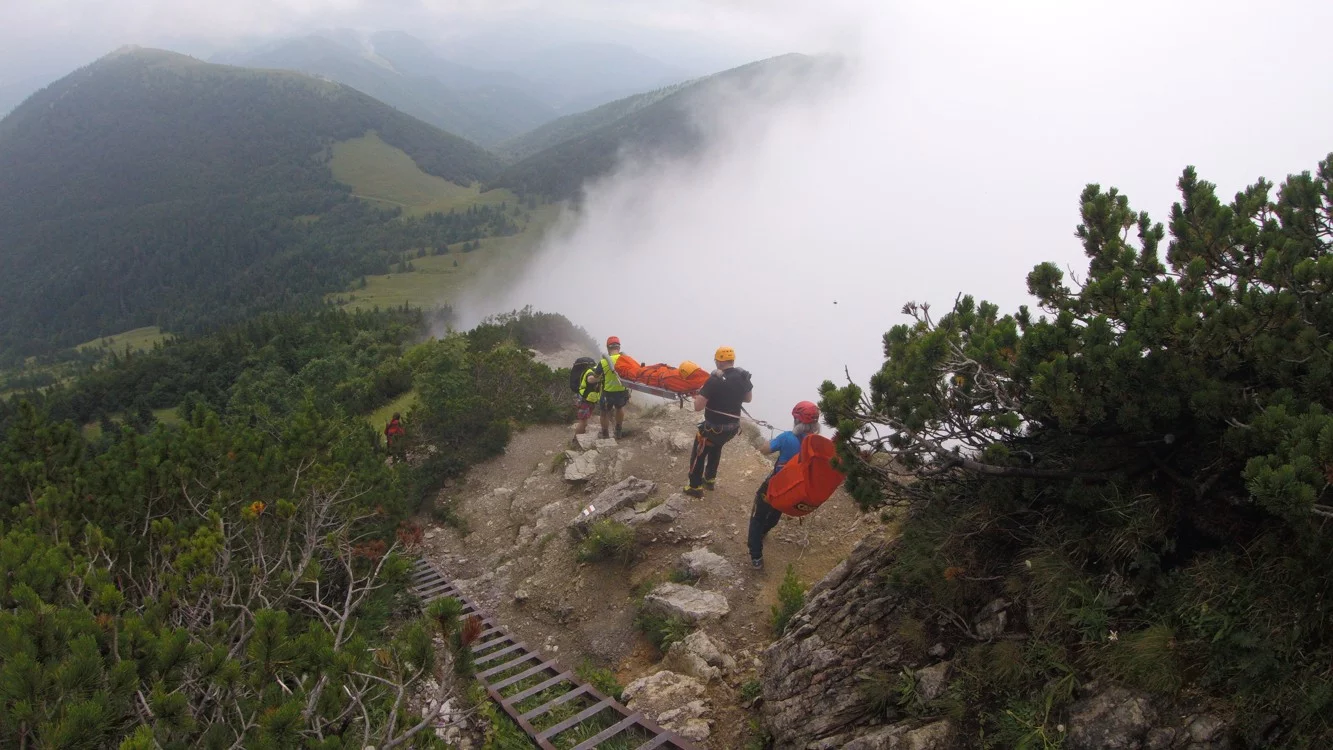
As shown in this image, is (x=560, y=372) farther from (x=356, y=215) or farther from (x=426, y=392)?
(x=356, y=215)

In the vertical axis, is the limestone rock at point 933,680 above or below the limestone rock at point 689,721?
above

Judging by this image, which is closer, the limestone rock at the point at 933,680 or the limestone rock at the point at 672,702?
the limestone rock at the point at 933,680

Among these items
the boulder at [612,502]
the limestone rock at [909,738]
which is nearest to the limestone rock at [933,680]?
the limestone rock at [909,738]

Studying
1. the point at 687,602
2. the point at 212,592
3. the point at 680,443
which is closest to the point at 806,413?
the point at 687,602

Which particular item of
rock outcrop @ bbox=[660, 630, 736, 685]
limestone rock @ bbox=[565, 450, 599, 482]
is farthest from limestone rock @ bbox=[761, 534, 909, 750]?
limestone rock @ bbox=[565, 450, 599, 482]

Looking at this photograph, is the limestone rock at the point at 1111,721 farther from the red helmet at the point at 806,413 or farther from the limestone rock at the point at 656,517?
the limestone rock at the point at 656,517

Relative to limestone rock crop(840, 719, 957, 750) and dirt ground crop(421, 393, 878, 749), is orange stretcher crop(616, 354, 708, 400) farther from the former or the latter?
limestone rock crop(840, 719, 957, 750)
